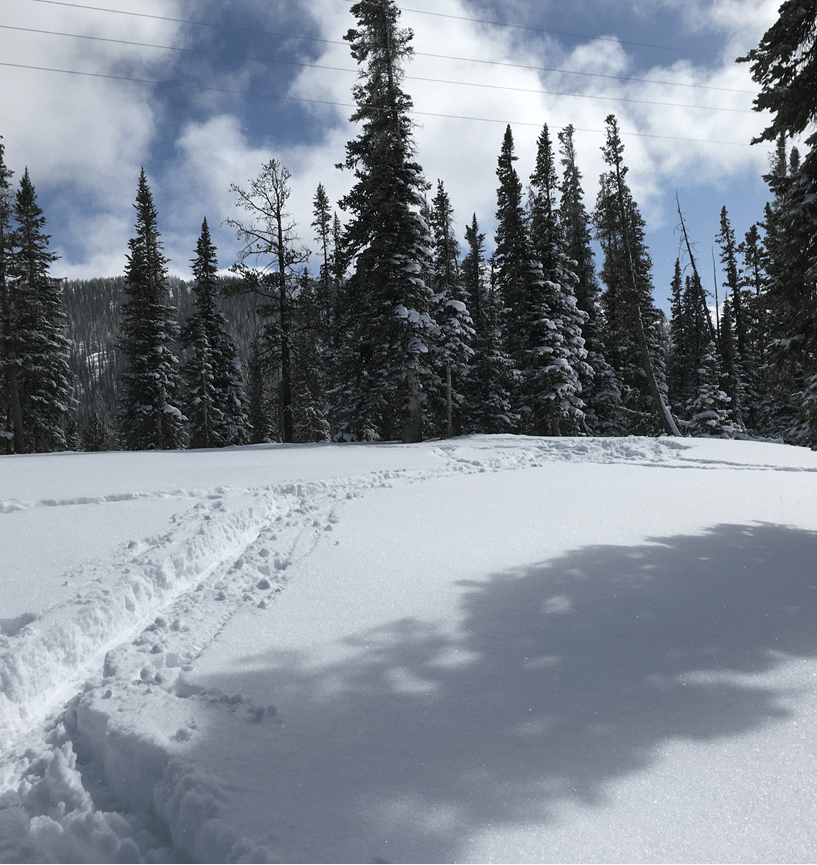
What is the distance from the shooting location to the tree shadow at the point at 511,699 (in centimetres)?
202

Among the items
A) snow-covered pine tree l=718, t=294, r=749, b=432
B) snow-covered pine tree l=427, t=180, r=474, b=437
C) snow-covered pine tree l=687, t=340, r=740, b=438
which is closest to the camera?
snow-covered pine tree l=427, t=180, r=474, b=437

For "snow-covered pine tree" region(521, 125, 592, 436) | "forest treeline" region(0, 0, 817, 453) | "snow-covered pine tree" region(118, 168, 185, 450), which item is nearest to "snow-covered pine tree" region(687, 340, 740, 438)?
"forest treeline" region(0, 0, 817, 453)

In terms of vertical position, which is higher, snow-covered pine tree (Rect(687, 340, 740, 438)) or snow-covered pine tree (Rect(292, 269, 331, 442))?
snow-covered pine tree (Rect(292, 269, 331, 442))

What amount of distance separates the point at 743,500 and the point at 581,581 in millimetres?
4663

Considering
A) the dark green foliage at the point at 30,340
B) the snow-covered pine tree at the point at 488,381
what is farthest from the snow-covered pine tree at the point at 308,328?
the dark green foliage at the point at 30,340

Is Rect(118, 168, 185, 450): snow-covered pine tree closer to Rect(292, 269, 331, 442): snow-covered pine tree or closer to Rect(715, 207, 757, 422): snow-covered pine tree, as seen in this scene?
Rect(292, 269, 331, 442): snow-covered pine tree

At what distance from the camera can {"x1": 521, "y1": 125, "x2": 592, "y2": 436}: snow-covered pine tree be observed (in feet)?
70.7

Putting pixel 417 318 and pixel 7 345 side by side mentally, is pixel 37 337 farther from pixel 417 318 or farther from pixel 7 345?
pixel 417 318

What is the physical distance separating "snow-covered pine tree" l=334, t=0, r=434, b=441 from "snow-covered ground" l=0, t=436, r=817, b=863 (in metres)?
11.4

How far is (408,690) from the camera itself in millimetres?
2797

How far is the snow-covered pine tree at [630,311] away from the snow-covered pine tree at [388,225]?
8.68 m

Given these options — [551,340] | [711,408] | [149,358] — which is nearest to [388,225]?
[551,340]

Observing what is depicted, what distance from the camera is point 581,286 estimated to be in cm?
2889

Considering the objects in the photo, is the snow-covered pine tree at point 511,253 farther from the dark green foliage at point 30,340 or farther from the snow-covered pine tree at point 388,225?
the dark green foliage at point 30,340
